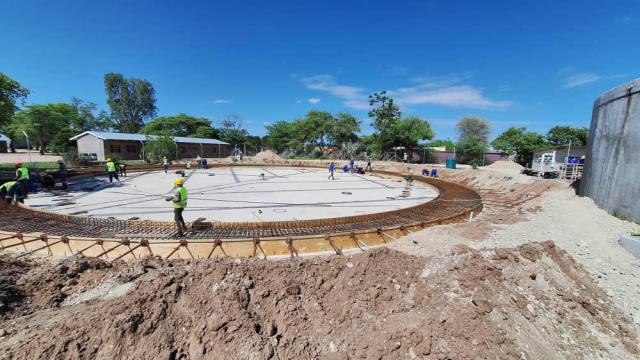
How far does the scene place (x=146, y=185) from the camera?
528 inches

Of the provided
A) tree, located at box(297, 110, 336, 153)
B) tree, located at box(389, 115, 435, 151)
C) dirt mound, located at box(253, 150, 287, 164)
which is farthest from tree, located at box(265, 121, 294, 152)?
tree, located at box(389, 115, 435, 151)

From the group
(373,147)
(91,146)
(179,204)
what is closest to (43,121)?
(91,146)

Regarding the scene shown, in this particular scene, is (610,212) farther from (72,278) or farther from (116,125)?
(116,125)

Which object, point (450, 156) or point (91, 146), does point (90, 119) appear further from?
point (450, 156)

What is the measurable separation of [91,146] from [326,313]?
34555 mm

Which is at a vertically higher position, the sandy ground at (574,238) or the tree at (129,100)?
the tree at (129,100)

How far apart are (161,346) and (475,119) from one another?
72.2 meters

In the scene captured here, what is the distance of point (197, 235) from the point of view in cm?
625

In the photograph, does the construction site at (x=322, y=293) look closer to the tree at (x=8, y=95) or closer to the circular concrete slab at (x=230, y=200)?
the circular concrete slab at (x=230, y=200)

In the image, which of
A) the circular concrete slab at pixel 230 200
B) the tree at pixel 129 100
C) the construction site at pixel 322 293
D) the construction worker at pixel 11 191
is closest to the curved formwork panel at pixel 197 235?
the construction site at pixel 322 293

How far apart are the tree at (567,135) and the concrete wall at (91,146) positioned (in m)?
51.9

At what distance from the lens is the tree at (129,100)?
44.8 m

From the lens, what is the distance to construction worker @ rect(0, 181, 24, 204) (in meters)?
8.67

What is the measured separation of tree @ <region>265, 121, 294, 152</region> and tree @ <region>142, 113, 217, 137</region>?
30.7ft
